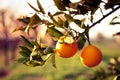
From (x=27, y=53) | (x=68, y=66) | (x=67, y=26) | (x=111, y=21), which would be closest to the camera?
(x=67, y=26)

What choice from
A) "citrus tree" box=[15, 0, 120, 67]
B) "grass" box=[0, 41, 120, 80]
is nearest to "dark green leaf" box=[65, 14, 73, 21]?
"citrus tree" box=[15, 0, 120, 67]

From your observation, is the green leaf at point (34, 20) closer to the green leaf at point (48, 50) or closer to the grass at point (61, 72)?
the green leaf at point (48, 50)

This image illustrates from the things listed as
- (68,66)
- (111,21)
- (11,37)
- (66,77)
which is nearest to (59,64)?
(68,66)

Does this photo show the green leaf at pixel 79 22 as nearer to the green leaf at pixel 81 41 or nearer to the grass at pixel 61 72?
the green leaf at pixel 81 41

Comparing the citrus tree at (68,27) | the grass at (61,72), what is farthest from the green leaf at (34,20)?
the grass at (61,72)

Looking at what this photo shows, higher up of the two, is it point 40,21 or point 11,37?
point 40,21

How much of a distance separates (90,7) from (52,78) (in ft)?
44.4

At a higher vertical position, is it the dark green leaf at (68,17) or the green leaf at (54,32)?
the dark green leaf at (68,17)

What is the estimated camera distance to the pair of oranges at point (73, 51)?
1159 millimetres

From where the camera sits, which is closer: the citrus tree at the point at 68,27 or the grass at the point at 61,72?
the citrus tree at the point at 68,27

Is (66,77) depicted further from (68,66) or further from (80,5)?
(80,5)

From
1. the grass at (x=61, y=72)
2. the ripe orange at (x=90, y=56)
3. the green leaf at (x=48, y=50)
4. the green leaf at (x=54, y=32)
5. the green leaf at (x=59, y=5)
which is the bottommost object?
the grass at (x=61, y=72)

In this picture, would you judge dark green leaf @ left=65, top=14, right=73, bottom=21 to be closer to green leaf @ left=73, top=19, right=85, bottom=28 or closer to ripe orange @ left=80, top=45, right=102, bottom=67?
green leaf @ left=73, top=19, right=85, bottom=28

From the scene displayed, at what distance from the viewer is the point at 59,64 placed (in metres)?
18.3
